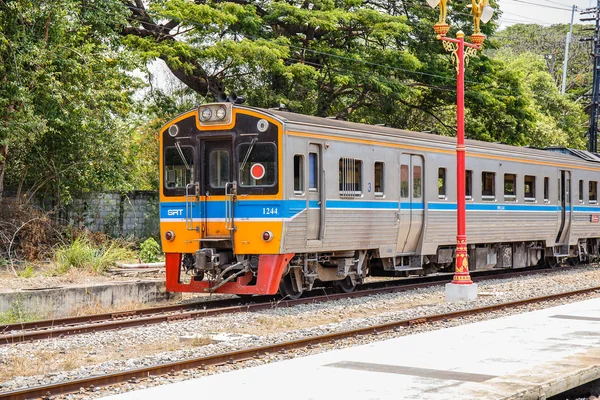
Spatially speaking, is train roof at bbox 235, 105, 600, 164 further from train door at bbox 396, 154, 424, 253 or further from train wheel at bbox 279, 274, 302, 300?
train wheel at bbox 279, 274, 302, 300

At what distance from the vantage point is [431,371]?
8773 mm

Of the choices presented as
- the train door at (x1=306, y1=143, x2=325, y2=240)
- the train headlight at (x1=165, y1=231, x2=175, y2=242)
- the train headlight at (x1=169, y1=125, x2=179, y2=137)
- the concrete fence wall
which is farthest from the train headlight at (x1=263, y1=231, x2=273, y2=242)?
the concrete fence wall

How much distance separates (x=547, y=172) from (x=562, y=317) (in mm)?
11468

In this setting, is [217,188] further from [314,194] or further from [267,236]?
[314,194]

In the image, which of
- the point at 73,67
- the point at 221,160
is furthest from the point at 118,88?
the point at 221,160

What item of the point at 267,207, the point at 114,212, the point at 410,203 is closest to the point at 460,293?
the point at 410,203

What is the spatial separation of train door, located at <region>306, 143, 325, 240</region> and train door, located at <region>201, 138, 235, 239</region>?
56.0 inches

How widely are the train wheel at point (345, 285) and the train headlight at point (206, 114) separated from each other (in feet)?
14.7

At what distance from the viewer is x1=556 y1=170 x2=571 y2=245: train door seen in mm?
25031

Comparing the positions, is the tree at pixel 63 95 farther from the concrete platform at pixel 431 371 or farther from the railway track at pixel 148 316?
the concrete platform at pixel 431 371

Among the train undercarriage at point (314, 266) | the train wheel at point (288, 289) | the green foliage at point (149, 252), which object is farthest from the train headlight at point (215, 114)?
the green foliage at point (149, 252)

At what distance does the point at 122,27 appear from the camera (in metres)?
25.1

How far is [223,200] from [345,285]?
12.1 ft

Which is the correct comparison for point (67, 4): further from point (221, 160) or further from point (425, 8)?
point (425, 8)
